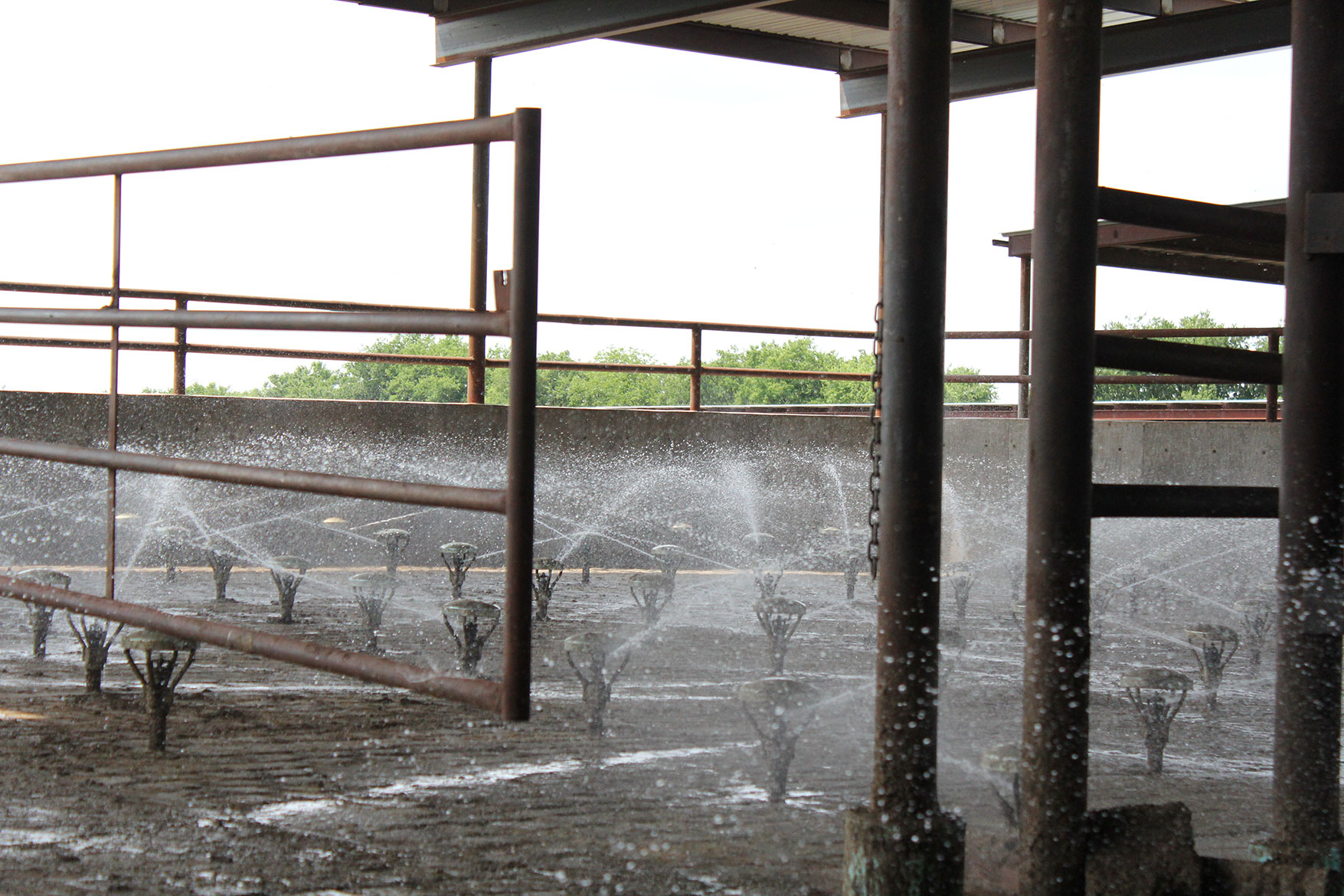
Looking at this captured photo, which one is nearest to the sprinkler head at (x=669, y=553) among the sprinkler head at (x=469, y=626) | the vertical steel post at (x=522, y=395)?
the sprinkler head at (x=469, y=626)

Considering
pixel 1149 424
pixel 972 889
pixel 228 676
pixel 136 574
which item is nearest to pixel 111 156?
pixel 972 889

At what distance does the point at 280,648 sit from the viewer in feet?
6.34

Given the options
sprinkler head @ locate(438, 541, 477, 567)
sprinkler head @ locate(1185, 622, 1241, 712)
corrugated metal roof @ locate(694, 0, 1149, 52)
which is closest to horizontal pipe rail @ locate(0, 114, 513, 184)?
sprinkler head @ locate(1185, 622, 1241, 712)

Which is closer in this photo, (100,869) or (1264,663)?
(100,869)

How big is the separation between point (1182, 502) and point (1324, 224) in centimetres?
66

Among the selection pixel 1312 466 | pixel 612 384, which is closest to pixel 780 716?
pixel 1312 466

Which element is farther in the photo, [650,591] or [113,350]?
[650,591]

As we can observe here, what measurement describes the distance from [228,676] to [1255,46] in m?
8.46

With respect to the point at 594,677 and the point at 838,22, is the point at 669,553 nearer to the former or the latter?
the point at 838,22

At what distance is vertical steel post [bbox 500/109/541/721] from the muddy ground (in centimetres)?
113

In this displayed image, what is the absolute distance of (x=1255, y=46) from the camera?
9133 millimetres

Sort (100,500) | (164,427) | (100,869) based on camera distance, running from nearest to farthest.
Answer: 1. (100,869)
2. (164,427)
3. (100,500)

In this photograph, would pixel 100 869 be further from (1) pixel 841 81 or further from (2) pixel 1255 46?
(1) pixel 841 81

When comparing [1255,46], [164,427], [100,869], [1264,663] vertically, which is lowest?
[1264,663]
